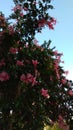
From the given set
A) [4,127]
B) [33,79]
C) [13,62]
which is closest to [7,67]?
[13,62]

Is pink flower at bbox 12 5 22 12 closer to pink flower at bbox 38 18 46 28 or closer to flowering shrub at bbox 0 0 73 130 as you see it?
flowering shrub at bbox 0 0 73 130

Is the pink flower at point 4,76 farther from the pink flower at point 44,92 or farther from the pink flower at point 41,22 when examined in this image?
the pink flower at point 41,22

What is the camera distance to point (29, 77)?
36.1 ft

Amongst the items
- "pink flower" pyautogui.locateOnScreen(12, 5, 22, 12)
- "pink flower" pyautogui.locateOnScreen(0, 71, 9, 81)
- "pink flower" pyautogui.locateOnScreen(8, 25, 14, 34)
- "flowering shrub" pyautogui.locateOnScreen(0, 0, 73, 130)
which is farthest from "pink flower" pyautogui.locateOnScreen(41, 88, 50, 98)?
"pink flower" pyautogui.locateOnScreen(12, 5, 22, 12)

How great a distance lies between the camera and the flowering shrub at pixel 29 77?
→ 11.2 meters

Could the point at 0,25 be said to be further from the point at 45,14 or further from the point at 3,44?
the point at 45,14

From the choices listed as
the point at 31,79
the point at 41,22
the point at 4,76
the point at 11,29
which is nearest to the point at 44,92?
the point at 31,79

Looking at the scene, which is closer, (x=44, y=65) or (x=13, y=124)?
(x=44, y=65)

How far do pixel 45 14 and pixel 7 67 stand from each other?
2584 mm

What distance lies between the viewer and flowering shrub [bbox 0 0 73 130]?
36.7 feet

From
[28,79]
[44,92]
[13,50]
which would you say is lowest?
[44,92]

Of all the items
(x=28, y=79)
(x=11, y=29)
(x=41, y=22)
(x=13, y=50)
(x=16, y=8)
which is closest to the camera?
(x=28, y=79)

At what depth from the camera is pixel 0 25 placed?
12086mm

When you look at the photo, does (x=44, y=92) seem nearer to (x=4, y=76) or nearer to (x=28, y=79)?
(x=28, y=79)
